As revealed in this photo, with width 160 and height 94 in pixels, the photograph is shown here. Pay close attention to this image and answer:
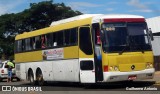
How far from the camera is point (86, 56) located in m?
19.0

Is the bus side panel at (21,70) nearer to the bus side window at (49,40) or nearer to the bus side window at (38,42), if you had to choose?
the bus side window at (38,42)

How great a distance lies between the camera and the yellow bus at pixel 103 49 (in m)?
17.7

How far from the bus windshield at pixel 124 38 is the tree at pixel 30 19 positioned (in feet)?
162

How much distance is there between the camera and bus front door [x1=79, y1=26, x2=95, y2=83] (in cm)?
1862

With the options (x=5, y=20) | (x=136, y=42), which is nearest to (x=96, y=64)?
(x=136, y=42)

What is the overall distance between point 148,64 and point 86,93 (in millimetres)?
3213

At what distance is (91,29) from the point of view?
18750mm

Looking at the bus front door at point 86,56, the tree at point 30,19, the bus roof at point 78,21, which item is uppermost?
the tree at point 30,19

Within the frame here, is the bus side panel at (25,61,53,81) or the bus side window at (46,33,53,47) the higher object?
the bus side window at (46,33,53,47)

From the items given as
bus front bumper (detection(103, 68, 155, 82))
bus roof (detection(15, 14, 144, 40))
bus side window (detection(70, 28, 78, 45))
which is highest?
bus roof (detection(15, 14, 144, 40))

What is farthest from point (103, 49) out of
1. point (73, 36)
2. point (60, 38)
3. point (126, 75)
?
point (60, 38)

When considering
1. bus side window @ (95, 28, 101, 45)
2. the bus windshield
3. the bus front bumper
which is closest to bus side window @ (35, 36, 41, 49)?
bus side window @ (95, 28, 101, 45)

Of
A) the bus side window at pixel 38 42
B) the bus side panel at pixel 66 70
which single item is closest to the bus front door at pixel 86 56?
the bus side panel at pixel 66 70

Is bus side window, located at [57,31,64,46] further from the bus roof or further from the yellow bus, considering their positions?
the bus roof
